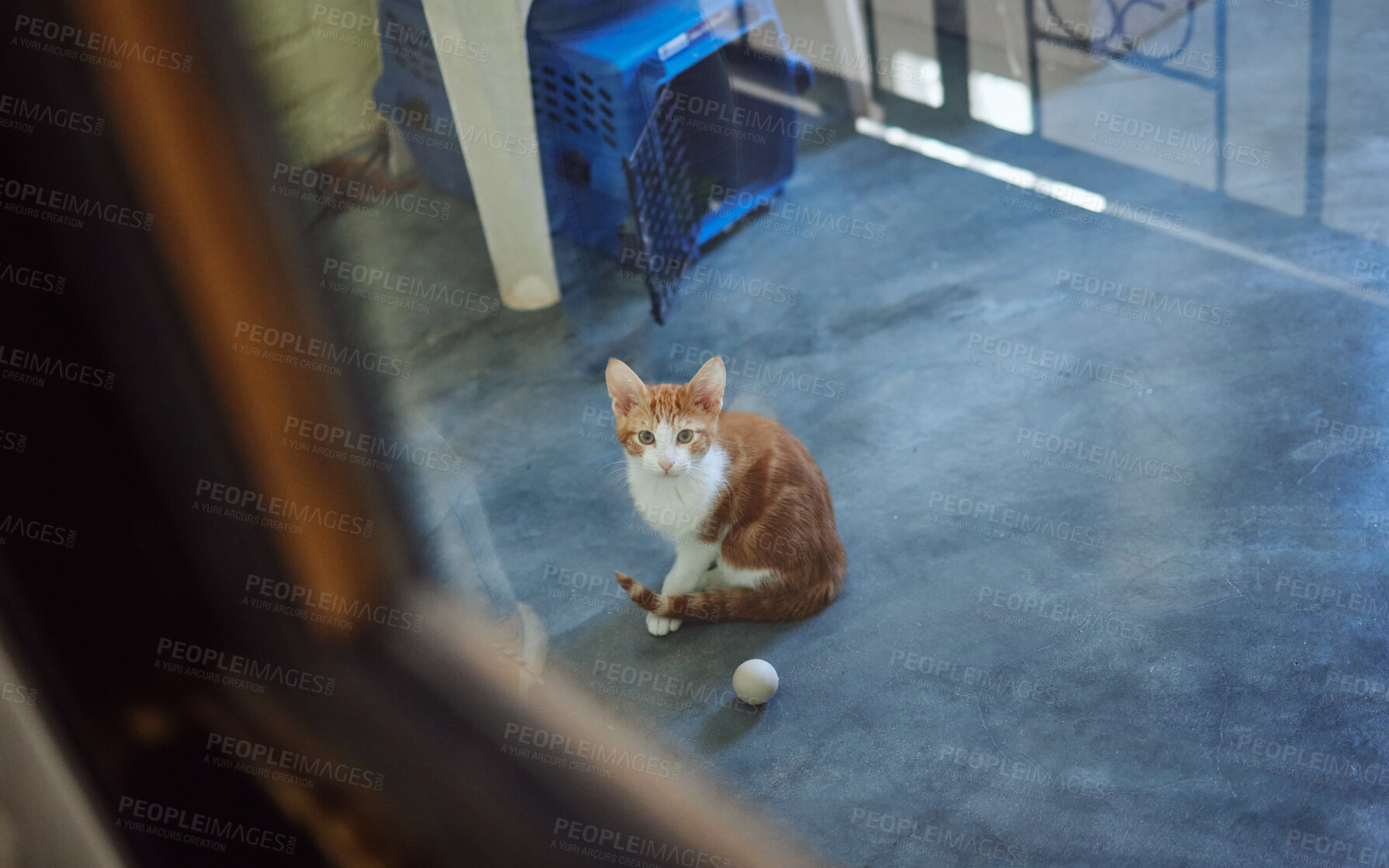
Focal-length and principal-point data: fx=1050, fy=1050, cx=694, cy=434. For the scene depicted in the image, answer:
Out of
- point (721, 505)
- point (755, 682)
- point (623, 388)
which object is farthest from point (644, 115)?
point (755, 682)

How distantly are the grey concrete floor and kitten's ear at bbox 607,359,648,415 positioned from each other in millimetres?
582

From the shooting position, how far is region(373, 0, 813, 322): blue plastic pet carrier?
3.23 metres

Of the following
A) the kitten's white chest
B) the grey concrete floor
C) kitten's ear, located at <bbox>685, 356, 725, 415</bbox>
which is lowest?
the grey concrete floor

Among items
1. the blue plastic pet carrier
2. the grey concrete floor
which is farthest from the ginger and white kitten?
the blue plastic pet carrier

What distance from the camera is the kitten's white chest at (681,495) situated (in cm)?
235

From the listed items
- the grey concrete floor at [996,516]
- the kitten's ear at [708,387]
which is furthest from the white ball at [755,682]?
the kitten's ear at [708,387]

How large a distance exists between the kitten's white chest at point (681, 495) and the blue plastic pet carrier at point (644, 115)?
112 cm

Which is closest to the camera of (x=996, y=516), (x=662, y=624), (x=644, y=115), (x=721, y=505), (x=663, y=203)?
(x=721, y=505)

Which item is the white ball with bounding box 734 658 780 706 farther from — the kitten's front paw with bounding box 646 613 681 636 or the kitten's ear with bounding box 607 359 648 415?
the kitten's ear with bounding box 607 359 648 415

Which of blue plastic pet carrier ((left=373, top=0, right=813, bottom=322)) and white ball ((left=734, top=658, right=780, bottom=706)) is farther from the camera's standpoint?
blue plastic pet carrier ((left=373, top=0, right=813, bottom=322))

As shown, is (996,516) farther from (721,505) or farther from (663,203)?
(663,203)

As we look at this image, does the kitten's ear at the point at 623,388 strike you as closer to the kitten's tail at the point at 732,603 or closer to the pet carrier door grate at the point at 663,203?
the kitten's tail at the point at 732,603

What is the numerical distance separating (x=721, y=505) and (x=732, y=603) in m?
0.24

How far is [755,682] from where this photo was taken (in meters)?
2.31
